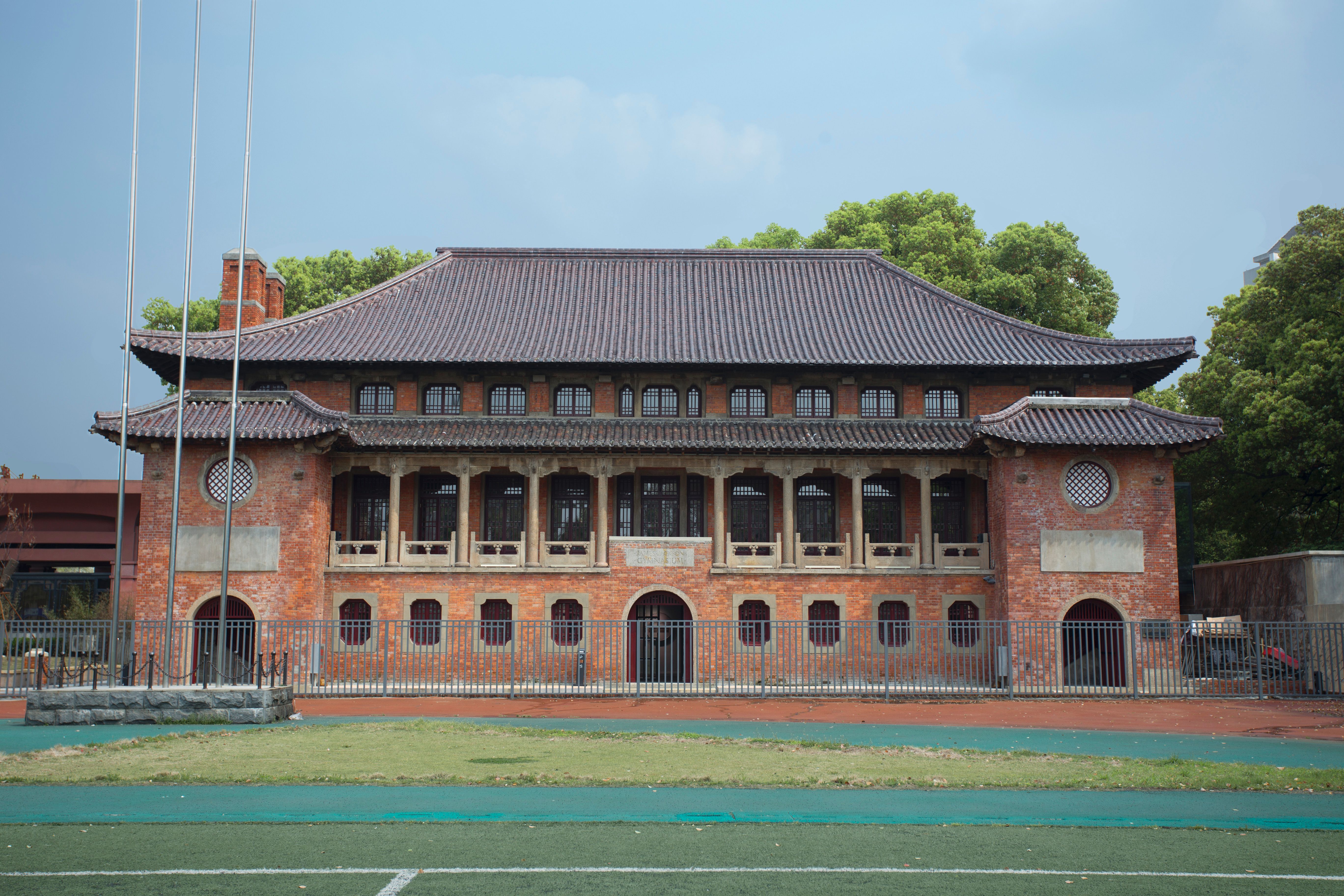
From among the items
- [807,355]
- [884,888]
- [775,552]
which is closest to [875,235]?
[807,355]

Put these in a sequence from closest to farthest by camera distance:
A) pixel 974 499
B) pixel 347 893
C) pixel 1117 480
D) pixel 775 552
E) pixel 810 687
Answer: pixel 347 893, pixel 810 687, pixel 1117 480, pixel 775 552, pixel 974 499

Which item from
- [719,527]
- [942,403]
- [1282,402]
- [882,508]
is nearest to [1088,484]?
[942,403]

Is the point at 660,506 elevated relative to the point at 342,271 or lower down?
lower down

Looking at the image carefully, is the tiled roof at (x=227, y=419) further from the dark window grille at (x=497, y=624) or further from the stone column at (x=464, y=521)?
the dark window grille at (x=497, y=624)

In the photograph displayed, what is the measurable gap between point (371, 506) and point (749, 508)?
11989 millimetres

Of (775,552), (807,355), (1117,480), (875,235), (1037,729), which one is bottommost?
(1037,729)

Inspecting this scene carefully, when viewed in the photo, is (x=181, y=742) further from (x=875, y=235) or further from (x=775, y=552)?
(x=875, y=235)

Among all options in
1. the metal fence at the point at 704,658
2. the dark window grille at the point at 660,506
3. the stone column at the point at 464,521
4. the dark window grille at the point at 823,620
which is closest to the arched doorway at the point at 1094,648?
the metal fence at the point at 704,658

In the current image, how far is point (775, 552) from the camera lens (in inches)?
1195

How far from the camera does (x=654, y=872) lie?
769 cm

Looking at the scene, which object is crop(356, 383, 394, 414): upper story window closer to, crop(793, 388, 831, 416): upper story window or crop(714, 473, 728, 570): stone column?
crop(714, 473, 728, 570): stone column

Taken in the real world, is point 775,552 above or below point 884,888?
above

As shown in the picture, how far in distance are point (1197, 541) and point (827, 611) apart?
23.6 m

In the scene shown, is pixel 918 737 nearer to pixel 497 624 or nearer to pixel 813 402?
pixel 497 624
